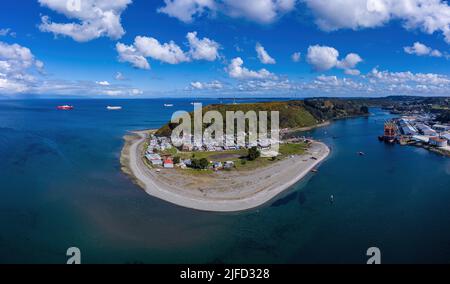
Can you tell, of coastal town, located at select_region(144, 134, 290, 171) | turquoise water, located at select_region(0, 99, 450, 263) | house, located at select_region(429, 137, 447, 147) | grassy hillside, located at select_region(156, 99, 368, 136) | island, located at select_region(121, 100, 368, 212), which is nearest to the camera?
turquoise water, located at select_region(0, 99, 450, 263)

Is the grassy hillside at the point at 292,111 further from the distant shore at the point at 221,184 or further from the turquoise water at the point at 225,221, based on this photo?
the turquoise water at the point at 225,221

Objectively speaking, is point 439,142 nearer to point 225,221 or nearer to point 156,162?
point 156,162

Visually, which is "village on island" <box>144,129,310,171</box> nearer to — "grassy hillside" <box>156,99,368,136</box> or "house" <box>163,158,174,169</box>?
"house" <box>163,158,174,169</box>

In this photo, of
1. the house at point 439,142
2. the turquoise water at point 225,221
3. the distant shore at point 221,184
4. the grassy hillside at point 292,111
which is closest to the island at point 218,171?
the distant shore at point 221,184

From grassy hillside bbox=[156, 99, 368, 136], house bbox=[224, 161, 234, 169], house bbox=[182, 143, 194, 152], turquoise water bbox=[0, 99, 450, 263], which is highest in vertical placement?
grassy hillside bbox=[156, 99, 368, 136]

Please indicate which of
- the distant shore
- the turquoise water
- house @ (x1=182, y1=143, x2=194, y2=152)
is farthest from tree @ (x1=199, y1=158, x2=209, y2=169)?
house @ (x1=182, y1=143, x2=194, y2=152)
